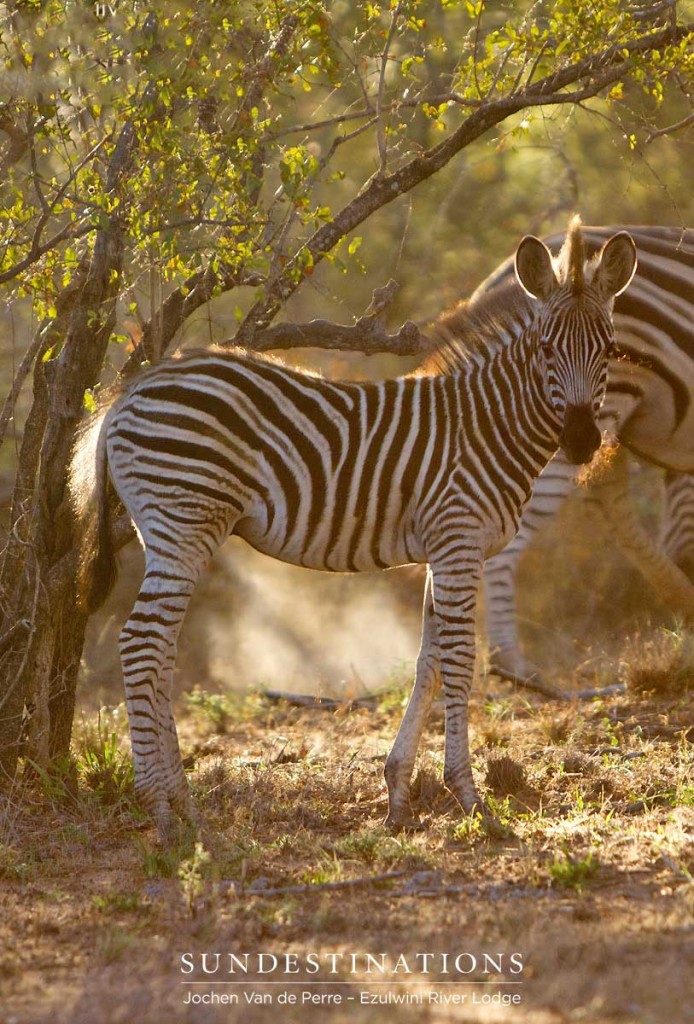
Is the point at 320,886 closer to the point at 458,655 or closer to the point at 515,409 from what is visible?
the point at 458,655

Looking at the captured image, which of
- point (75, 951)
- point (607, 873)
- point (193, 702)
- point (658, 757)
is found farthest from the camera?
point (193, 702)

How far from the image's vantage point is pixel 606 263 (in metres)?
6.51

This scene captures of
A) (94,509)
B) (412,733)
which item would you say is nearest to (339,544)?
(412,733)

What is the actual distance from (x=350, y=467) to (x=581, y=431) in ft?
4.09

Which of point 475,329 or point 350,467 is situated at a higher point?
point 475,329

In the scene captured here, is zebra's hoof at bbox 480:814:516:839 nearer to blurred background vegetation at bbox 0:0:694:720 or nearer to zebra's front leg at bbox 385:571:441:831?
zebra's front leg at bbox 385:571:441:831

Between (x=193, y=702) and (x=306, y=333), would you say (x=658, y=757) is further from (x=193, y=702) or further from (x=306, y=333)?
(x=193, y=702)

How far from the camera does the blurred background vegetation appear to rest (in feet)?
21.7

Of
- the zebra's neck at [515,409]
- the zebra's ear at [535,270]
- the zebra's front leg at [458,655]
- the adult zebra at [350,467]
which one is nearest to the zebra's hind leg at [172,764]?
the adult zebra at [350,467]

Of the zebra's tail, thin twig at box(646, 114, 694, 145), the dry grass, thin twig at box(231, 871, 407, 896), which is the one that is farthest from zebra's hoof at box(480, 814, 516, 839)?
thin twig at box(646, 114, 694, 145)

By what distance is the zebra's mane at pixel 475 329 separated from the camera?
682 cm

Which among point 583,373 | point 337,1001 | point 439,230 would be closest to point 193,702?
point 583,373

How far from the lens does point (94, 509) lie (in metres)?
6.53

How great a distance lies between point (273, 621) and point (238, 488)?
8921mm
